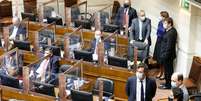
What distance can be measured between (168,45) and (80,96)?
12.1ft

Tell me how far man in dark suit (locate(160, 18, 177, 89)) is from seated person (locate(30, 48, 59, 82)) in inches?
107

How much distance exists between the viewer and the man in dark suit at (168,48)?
1103 cm

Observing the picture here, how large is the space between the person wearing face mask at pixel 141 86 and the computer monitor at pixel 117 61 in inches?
56.0

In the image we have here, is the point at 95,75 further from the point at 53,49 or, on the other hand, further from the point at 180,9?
the point at 180,9

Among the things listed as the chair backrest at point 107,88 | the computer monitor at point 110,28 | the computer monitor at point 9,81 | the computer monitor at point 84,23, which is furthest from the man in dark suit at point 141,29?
the computer monitor at point 9,81

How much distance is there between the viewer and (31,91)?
8695 millimetres

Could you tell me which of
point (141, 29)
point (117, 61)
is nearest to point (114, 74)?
point (117, 61)

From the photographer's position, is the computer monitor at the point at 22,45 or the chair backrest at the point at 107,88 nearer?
the chair backrest at the point at 107,88

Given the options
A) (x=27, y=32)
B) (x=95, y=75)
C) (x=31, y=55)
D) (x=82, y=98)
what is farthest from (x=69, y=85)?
(x=27, y=32)

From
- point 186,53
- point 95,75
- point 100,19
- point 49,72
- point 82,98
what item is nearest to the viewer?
point 82,98

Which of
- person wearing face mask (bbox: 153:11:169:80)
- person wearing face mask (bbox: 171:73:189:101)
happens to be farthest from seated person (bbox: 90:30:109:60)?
person wearing face mask (bbox: 171:73:189:101)

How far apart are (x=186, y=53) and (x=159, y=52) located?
72 cm

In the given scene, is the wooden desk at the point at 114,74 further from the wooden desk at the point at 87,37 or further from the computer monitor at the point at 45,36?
the computer monitor at the point at 45,36

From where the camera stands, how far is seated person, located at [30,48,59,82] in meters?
9.11
